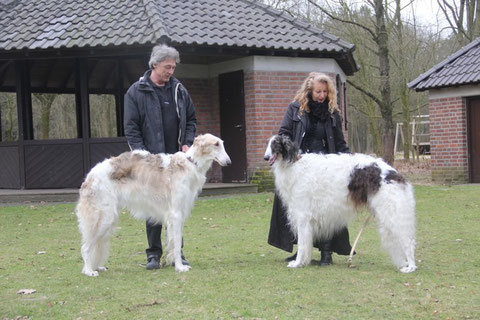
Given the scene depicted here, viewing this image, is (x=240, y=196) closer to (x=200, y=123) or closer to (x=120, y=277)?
(x=200, y=123)

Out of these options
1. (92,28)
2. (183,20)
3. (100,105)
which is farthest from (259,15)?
(100,105)

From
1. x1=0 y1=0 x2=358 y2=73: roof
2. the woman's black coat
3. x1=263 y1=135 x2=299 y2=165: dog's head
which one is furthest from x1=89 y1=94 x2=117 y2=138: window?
x1=263 y1=135 x2=299 y2=165: dog's head

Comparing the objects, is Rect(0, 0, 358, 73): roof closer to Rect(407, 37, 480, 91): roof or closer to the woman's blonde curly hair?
Rect(407, 37, 480, 91): roof

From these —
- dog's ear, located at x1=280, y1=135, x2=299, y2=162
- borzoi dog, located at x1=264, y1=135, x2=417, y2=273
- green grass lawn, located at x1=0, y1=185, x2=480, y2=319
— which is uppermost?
dog's ear, located at x1=280, y1=135, x2=299, y2=162

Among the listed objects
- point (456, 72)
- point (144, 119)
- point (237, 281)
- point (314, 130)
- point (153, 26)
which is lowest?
point (237, 281)

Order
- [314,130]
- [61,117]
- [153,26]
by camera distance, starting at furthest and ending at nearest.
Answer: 1. [61,117]
2. [153,26]
3. [314,130]

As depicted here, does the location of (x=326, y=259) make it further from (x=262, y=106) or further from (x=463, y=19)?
(x=463, y=19)

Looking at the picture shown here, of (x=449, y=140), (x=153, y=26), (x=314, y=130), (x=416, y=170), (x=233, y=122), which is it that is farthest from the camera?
(x=416, y=170)

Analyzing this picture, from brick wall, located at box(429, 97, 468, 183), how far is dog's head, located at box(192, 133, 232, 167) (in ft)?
40.0

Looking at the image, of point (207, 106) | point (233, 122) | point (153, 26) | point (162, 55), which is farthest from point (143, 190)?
point (207, 106)

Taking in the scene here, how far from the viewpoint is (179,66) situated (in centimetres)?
1570

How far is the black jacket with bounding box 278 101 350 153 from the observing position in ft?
21.8

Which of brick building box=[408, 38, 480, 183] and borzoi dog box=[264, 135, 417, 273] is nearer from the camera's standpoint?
borzoi dog box=[264, 135, 417, 273]

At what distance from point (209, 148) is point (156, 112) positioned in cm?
72
